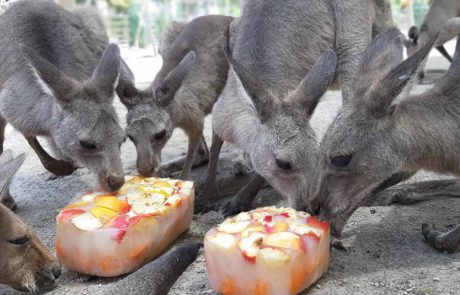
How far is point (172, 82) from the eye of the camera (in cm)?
526

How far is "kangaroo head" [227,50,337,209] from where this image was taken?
397 cm

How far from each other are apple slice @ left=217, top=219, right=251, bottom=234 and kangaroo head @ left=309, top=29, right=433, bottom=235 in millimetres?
548

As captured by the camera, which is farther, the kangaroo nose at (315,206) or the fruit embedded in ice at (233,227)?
the kangaroo nose at (315,206)

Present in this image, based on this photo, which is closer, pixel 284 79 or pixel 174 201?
pixel 174 201

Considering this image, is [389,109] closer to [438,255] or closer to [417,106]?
[417,106]

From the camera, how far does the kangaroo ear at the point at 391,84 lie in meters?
3.37

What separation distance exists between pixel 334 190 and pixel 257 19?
2080 millimetres

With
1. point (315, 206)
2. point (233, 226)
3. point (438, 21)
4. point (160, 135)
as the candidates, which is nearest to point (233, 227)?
point (233, 226)

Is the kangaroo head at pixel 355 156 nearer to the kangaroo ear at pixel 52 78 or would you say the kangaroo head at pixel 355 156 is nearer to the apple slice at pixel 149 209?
the apple slice at pixel 149 209

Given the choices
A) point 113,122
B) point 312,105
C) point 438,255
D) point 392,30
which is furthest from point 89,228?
point 392,30

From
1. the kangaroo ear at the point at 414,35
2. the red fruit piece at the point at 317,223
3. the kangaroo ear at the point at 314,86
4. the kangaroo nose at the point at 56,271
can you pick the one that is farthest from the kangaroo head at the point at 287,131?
the kangaroo ear at the point at 414,35

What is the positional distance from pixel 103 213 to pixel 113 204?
14cm

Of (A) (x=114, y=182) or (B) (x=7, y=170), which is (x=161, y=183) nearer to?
(A) (x=114, y=182)

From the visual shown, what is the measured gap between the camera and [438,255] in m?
3.66
